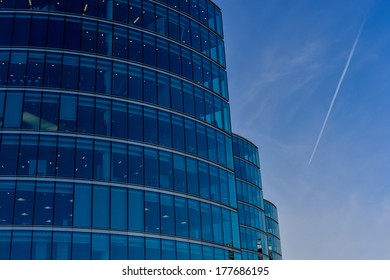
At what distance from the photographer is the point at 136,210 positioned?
39156mm

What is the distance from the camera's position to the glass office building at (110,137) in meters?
36.7

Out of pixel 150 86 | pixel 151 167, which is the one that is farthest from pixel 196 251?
pixel 150 86

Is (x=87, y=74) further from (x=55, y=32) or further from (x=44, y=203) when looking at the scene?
(x=44, y=203)

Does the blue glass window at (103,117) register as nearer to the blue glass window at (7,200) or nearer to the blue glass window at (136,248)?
the blue glass window at (7,200)

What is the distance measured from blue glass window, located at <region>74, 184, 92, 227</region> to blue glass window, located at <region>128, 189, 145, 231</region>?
3.21 meters

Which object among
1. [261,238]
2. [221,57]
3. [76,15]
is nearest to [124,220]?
[76,15]

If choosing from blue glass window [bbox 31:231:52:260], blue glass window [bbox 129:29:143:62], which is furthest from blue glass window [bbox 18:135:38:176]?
blue glass window [bbox 129:29:143:62]

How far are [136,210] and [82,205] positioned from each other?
14.2 ft

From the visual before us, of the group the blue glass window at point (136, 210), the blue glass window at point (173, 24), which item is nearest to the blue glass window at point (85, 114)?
the blue glass window at point (136, 210)

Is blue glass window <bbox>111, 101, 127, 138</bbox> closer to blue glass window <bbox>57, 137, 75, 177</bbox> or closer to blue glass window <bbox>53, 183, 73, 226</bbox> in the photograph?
blue glass window <bbox>57, 137, 75, 177</bbox>

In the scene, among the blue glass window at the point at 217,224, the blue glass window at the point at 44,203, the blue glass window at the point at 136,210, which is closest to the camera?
the blue glass window at the point at 44,203

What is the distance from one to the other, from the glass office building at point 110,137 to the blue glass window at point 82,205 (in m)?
0.08

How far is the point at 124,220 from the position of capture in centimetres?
3825

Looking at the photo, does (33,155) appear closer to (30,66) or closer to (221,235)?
(30,66)
